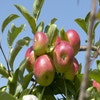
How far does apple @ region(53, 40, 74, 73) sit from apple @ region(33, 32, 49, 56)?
0.04 metres

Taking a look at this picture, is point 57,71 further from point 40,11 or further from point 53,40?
point 40,11

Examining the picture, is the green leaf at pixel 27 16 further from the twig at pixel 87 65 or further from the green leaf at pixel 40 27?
the twig at pixel 87 65

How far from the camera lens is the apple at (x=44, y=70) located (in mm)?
967

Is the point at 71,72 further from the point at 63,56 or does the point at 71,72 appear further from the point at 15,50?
the point at 15,50

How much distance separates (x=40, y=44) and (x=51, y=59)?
61 mm

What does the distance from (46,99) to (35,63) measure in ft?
0.44

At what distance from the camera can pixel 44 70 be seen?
3.24ft

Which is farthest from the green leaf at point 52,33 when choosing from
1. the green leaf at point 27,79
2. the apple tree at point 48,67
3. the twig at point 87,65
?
the twig at point 87,65

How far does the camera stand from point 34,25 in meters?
1.12

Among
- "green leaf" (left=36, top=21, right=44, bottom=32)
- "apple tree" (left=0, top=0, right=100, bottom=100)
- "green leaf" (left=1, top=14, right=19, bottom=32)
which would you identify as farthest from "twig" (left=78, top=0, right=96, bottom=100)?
"green leaf" (left=1, top=14, right=19, bottom=32)

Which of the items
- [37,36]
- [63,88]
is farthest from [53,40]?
[63,88]

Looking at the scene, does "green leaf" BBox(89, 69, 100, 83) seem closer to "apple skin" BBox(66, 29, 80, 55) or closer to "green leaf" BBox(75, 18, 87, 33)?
"apple skin" BBox(66, 29, 80, 55)

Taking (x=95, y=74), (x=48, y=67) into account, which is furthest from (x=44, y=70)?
(x=95, y=74)

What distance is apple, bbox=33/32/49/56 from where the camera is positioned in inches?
38.8
